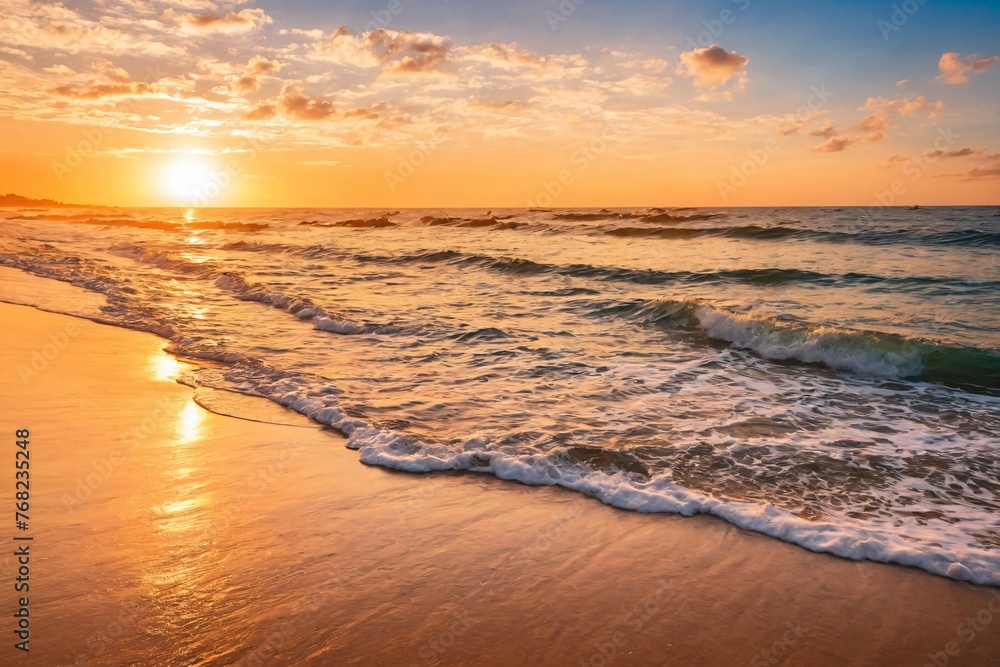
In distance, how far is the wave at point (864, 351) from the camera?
9492 mm

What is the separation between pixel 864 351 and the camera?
10180 mm

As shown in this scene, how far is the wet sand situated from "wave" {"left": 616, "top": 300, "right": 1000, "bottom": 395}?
674 centimetres

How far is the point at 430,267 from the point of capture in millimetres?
25672

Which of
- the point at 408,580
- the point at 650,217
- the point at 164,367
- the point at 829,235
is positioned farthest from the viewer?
the point at 650,217

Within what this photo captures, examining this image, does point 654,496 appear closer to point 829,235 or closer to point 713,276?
point 713,276

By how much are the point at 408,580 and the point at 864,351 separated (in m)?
9.53

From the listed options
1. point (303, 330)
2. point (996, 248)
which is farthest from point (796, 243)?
point (303, 330)

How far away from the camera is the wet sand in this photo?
317 centimetres

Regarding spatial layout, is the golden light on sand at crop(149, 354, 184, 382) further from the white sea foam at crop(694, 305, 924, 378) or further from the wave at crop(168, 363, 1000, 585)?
the white sea foam at crop(694, 305, 924, 378)

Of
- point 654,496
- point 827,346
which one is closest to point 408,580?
point 654,496

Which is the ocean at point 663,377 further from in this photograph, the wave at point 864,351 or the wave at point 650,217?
the wave at point 650,217

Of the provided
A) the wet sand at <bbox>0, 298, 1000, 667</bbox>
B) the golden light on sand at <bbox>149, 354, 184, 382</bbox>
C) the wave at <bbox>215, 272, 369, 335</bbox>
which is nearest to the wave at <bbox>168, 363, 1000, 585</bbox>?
→ the wet sand at <bbox>0, 298, 1000, 667</bbox>

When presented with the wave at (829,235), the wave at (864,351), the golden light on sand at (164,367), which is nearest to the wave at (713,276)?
the wave at (864,351)

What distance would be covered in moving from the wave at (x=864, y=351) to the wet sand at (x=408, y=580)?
674 cm
